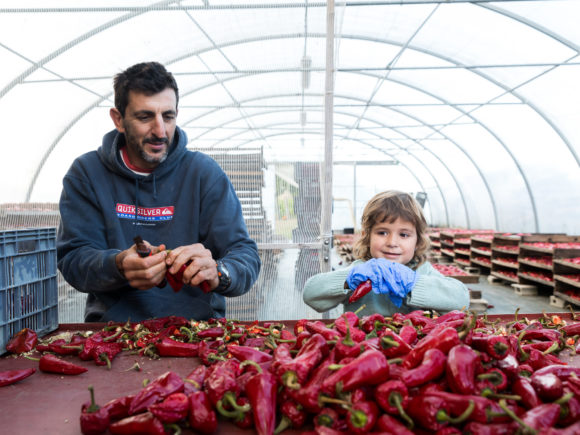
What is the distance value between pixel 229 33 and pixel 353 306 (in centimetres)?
995

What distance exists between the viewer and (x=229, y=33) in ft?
36.0

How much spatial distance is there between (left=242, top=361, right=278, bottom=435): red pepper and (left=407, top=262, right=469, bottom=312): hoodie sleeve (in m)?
1.42

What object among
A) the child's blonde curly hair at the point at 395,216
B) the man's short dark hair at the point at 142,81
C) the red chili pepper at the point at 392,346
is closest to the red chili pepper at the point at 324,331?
the red chili pepper at the point at 392,346

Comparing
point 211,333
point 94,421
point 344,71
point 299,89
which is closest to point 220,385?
point 94,421

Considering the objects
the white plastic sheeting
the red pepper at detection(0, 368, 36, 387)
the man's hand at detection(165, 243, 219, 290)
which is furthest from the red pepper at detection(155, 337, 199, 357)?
the white plastic sheeting

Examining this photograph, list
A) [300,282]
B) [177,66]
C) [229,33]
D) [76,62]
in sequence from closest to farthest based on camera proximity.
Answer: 1. [300,282]
2. [76,62]
3. [229,33]
4. [177,66]

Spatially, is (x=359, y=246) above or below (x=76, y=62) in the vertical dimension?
below

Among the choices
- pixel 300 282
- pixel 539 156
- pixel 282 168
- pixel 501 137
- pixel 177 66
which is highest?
pixel 177 66

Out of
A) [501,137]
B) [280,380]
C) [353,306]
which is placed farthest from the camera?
[501,137]

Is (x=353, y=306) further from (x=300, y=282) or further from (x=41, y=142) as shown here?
(x=41, y=142)

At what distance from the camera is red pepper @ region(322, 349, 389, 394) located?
1.22 m

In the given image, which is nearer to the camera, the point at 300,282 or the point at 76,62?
the point at 300,282

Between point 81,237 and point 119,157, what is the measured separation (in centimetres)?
58

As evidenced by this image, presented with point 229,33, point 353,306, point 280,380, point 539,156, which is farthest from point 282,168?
point 539,156
